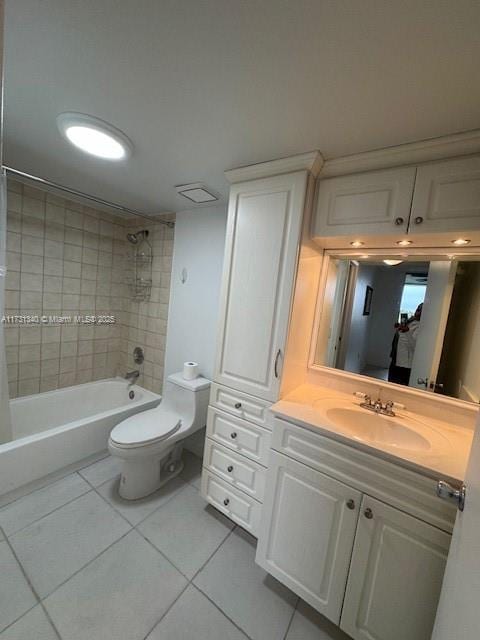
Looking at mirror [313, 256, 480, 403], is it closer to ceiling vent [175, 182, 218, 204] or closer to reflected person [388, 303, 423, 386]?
reflected person [388, 303, 423, 386]

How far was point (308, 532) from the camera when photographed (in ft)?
3.63

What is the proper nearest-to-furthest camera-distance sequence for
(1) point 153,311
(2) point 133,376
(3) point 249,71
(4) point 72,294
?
(3) point 249,71
(4) point 72,294
(1) point 153,311
(2) point 133,376

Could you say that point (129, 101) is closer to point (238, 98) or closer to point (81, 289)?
point (238, 98)

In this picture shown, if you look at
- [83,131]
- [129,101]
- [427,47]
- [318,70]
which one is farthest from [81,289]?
[427,47]

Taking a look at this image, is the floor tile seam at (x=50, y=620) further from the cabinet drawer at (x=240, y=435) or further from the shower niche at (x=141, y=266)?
the shower niche at (x=141, y=266)

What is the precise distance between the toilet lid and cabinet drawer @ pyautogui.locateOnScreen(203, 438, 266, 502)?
1.12 feet

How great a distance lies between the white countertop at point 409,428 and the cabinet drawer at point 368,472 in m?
0.03

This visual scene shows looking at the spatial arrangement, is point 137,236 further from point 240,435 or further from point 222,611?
point 222,611

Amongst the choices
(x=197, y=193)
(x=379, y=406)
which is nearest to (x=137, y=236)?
(x=197, y=193)

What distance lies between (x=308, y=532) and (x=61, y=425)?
213 cm

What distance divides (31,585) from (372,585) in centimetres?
148

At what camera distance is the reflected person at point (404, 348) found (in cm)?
137


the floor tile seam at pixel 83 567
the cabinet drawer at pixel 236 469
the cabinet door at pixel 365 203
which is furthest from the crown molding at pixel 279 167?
the floor tile seam at pixel 83 567

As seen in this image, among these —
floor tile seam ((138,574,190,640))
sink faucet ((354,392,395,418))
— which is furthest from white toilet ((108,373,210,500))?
sink faucet ((354,392,395,418))
